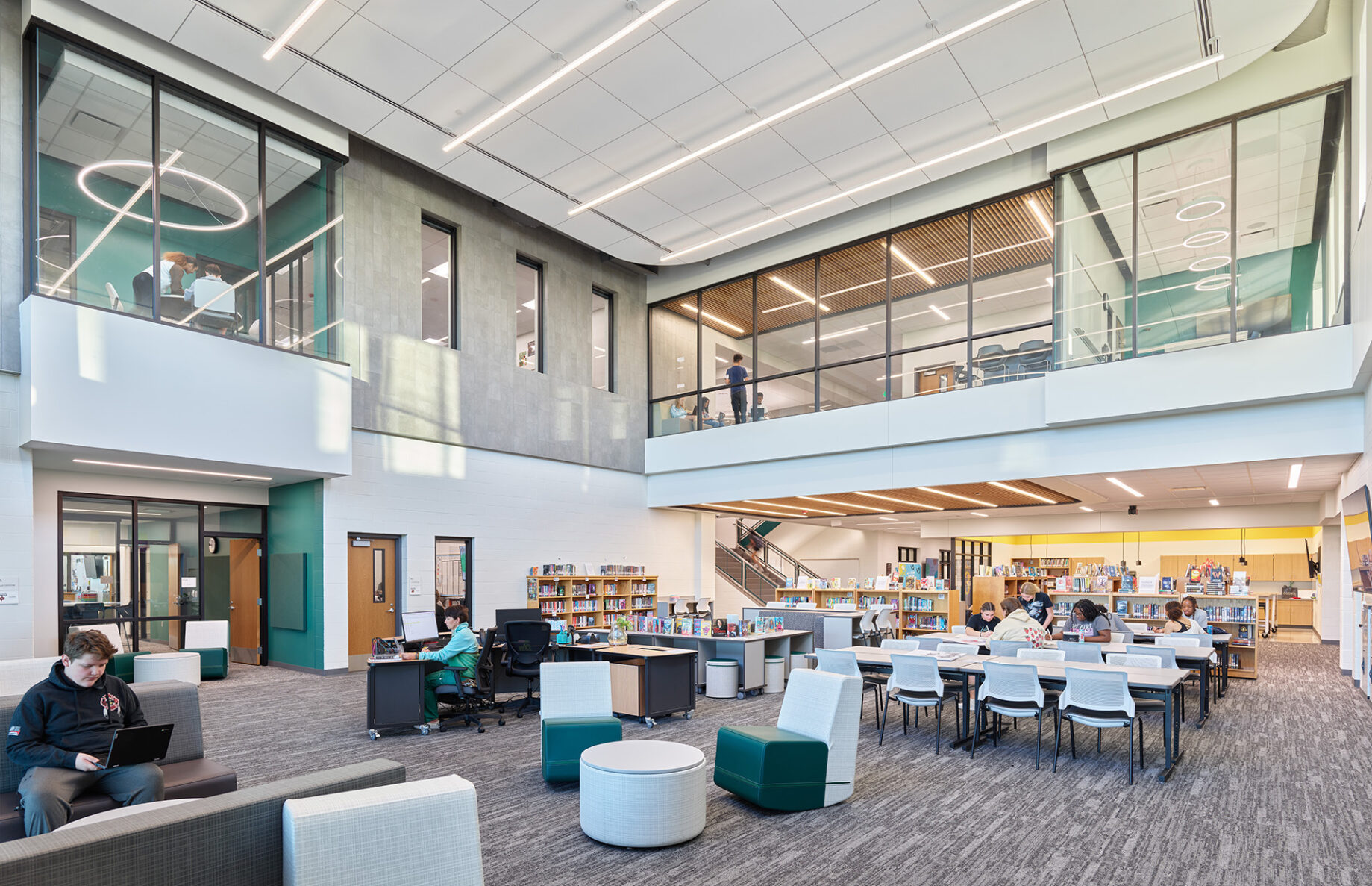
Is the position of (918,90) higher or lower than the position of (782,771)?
higher

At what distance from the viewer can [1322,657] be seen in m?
14.1

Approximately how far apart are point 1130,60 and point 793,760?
895 centimetres

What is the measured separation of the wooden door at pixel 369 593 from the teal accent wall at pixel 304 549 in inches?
17.1

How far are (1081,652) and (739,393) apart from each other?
28.0ft

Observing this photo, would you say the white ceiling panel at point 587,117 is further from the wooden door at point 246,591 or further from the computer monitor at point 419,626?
the wooden door at point 246,591

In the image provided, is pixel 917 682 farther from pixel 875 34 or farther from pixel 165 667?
pixel 165 667

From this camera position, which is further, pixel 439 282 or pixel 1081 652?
pixel 439 282

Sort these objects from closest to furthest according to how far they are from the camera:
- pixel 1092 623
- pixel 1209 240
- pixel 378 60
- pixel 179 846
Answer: pixel 179 846 < pixel 378 60 < pixel 1092 623 < pixel 1209 240

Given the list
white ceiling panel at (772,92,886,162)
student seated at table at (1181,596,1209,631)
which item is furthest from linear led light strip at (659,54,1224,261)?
student seated at table at (1181,596,1209,631)

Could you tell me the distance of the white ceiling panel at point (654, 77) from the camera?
29.5 feet

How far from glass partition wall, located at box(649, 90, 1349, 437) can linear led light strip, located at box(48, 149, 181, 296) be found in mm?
9514

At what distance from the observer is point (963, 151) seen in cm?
1115

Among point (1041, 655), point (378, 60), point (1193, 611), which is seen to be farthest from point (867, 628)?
point (378, 60)

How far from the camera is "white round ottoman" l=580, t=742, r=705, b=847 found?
4.54 m
